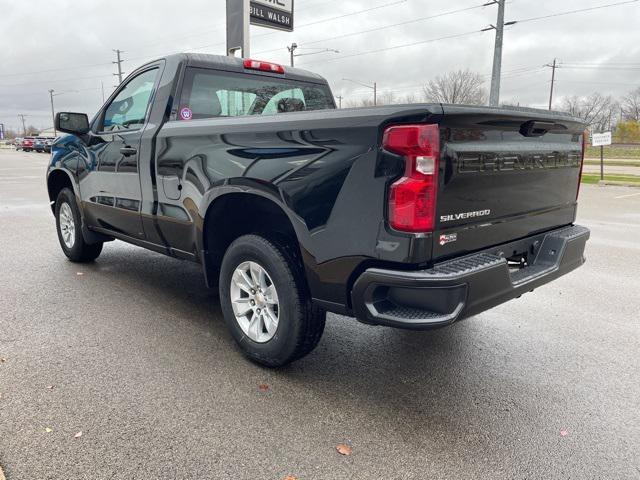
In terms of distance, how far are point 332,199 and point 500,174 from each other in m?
0.95

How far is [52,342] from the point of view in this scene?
3.61 meters

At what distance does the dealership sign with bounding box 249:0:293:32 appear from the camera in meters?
11.5

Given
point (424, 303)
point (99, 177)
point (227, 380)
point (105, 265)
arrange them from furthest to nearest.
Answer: point (105, 265), point (99, 177), point (227, 380), point (424, 303)

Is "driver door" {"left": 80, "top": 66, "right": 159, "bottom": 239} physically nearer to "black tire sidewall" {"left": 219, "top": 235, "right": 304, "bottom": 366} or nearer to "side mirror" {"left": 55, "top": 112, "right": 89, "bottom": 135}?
"side mirror" {"left": 55, "top": 112, "right": 89, "bottom": 135}

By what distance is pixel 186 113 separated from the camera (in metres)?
3.91

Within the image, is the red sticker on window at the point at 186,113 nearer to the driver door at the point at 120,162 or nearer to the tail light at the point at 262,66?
the driver door at the point at 120,162

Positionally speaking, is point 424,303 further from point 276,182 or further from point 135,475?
point 135,475

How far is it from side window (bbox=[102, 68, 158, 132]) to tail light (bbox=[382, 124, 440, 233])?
260 centimetres

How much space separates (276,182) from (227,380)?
1.24 meters

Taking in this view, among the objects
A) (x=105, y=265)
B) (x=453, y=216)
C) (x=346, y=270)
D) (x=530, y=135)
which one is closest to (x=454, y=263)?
(x=453, y=216)

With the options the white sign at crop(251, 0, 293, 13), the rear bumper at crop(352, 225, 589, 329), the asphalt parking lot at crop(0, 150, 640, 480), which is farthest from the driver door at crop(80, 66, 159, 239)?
the white sign at crop(251, 0, 293, 13)

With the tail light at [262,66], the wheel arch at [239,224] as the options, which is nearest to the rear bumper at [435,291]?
the wheel arch at [239,224]

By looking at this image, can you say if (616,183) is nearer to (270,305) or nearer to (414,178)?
(270,305)

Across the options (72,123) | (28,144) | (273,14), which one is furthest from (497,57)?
(28,144)
